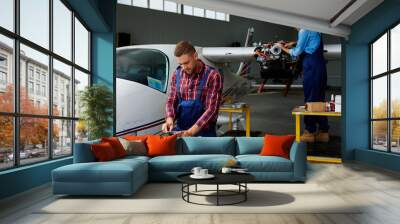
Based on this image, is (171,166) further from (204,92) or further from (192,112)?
(204,92)

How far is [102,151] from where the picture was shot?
4.62 metres

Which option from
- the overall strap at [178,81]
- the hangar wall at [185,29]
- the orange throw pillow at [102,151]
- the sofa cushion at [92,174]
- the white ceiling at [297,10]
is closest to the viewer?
the sofa cushion at [92,174]

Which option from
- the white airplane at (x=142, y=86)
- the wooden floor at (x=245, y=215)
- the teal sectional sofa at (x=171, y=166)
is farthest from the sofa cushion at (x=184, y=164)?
the white airplane at (x=142, y=86)

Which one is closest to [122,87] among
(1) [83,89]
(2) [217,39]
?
(1) [83,89]

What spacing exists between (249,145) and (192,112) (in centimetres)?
204

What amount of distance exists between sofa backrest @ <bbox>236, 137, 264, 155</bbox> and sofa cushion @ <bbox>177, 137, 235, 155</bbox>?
96 millimetres

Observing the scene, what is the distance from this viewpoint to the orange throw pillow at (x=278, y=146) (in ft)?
17.1

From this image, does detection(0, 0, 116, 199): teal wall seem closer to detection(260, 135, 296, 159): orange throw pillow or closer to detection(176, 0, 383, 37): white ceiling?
detection(176, 0, 383, 37): white ceiling

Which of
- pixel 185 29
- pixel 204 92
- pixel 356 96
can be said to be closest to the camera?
pixel 204 92

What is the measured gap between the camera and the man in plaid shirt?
7.34m

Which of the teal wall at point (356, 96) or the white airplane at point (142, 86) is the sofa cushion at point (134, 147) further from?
the teal wall at point (356, 96)

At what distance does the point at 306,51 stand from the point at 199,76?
11.3 ft

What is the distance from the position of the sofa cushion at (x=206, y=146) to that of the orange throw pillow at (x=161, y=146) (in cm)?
18

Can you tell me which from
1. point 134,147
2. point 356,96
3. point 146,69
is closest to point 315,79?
point 356,96
